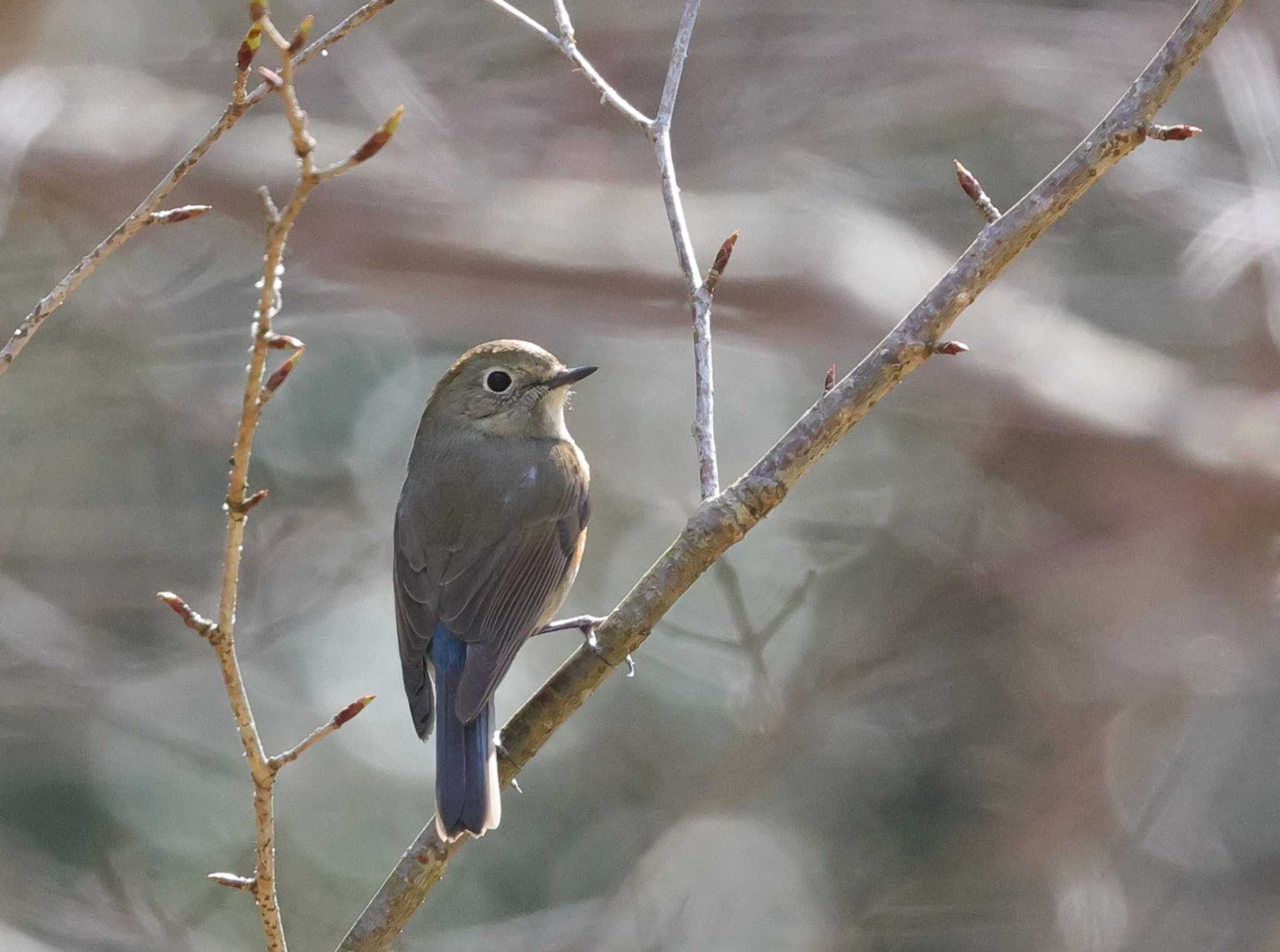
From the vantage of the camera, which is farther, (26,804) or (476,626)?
(26,804)

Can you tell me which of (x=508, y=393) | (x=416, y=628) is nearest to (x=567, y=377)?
(x=508, y=393)

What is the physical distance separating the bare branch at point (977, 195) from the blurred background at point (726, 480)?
337 centimetres

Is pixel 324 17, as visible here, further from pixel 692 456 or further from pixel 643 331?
pixel 692 456

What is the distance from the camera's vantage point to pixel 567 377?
408cm

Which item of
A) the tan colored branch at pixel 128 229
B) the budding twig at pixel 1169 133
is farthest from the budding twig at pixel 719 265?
the tan colored branch at pixel 128 229

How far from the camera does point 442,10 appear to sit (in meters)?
8.00

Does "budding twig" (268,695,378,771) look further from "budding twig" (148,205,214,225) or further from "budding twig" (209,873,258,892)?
"budding twig" (148,205,214,225)

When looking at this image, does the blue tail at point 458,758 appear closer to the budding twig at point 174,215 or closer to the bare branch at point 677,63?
the budding twig at point 174,215

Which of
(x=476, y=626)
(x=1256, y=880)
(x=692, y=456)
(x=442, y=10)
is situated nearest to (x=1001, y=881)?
(x=1256, y=880)

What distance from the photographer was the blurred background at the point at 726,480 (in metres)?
6.58

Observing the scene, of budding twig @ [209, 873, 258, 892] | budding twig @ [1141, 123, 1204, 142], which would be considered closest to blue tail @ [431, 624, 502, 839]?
budding twig @ [209, 873, 258, 892]

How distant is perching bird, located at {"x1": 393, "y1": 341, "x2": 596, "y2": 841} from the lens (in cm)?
368

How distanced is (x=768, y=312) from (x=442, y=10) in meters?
2.64

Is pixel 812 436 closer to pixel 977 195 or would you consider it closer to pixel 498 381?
pixel 977 195
